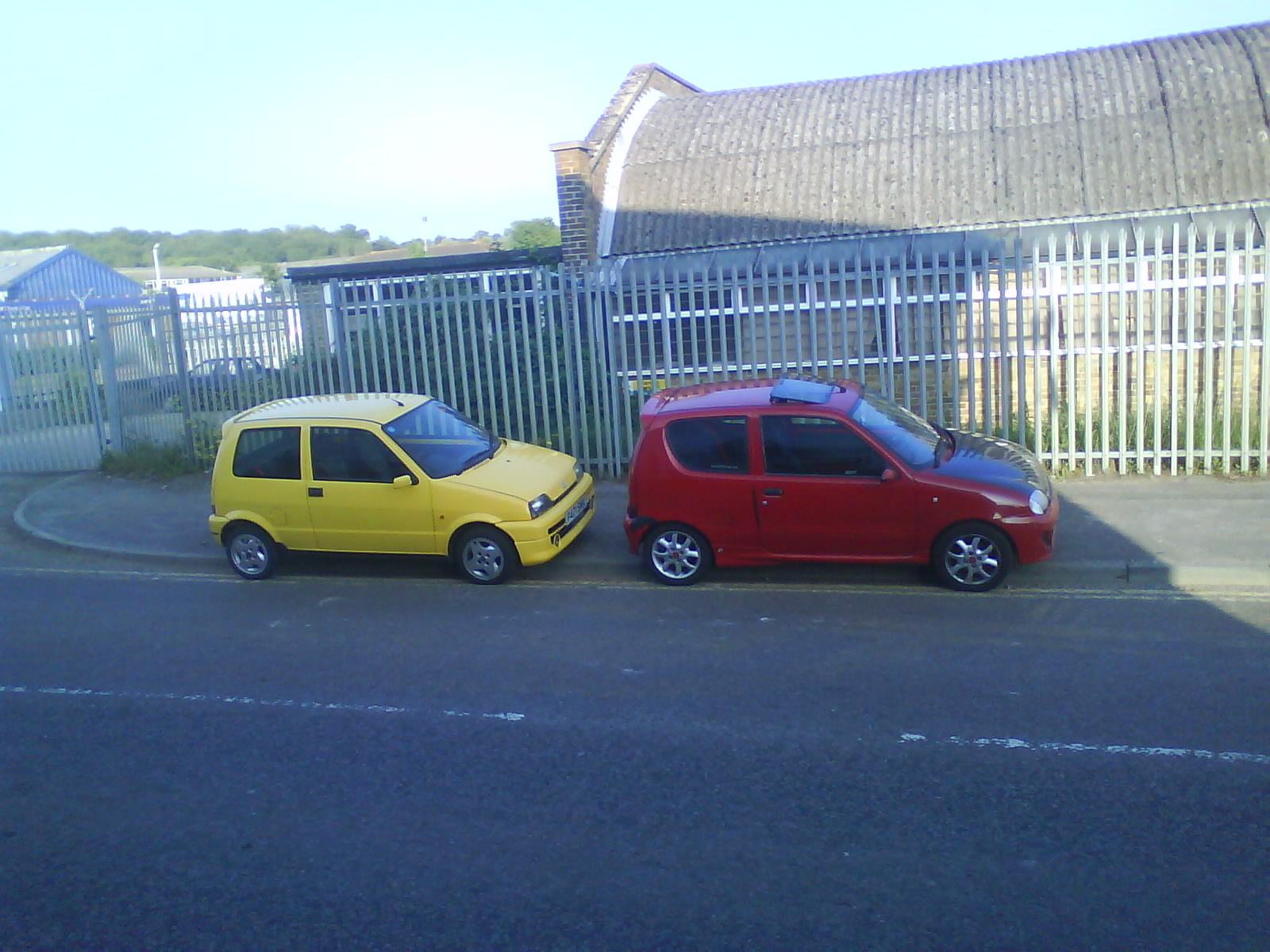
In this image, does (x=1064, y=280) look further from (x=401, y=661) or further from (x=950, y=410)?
(x=401, y=661)

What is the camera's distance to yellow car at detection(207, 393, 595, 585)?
349 inches

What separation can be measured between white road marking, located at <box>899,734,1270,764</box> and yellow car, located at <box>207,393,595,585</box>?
4185mm

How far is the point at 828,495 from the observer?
8.07 metres

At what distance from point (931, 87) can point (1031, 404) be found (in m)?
8.84

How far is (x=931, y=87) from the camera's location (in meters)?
18.1

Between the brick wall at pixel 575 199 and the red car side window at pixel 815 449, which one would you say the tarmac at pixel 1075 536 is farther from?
the brick wall at pixel 575 199

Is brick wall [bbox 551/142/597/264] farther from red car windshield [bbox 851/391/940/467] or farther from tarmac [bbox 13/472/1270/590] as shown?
red car windshield [bbox 851/391/940/467]

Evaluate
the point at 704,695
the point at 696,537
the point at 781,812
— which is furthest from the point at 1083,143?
the point at 781,812

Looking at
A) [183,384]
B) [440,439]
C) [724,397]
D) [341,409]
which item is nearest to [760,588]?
[724,397]

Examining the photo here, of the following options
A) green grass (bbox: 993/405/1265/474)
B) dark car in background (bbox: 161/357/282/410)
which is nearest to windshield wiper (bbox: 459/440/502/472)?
dark car in background (bbox: 161/357/282/410)

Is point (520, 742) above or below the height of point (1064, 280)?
below

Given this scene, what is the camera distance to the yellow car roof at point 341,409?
937 centimetres

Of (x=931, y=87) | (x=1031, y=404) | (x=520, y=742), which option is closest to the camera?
(x=520, y=742)

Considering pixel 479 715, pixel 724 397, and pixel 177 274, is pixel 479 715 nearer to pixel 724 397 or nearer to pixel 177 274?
pixel 724 397
